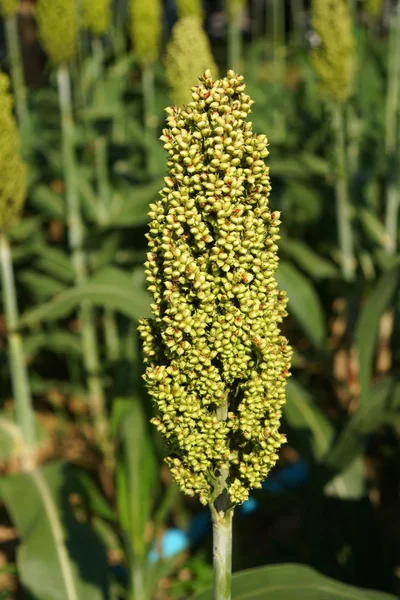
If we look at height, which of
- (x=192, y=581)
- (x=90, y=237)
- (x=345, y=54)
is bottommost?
(x=192, y=581)

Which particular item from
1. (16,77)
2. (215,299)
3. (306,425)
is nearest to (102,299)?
(306,425)

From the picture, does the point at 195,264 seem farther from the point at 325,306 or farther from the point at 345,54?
the point at 325,306

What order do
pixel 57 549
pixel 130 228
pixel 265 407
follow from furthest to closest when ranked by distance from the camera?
1. pixel 130 228
2. pixel 57 549
3. pixel 265 407

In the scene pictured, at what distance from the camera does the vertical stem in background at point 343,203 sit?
13.1 feet

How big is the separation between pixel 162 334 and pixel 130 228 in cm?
308

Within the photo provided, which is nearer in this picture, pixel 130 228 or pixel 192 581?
pixel 192 581

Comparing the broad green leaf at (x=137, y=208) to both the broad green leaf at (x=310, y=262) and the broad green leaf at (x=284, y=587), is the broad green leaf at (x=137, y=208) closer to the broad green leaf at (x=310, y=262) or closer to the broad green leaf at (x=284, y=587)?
the broad green leaf at (x=310, y=262)

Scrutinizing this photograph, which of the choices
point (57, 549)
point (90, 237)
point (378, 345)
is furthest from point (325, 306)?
point (57, 549)

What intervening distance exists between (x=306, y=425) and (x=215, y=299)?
2.14 m

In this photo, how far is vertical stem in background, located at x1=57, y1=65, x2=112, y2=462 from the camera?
3.95 metres

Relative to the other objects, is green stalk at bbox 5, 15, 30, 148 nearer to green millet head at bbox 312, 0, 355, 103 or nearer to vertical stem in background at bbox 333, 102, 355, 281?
green millet head at bbox 312, 0, 355, 103

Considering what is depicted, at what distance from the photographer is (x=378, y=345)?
193 inches

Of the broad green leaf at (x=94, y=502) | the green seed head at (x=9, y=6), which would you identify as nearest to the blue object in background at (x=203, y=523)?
the broad green leaf at (x=94, y=502)

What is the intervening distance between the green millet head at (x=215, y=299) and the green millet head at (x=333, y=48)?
2.70 meters
